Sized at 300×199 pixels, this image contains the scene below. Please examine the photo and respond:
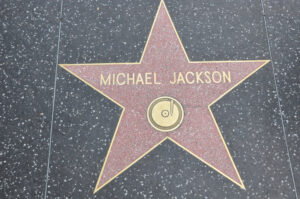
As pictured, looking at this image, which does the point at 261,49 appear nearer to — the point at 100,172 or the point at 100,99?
the point at 100,99

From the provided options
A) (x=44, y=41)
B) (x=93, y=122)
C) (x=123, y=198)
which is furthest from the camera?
(x=44, y=41)

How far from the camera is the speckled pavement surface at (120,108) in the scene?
5.79 ft

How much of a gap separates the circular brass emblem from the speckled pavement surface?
0.13m

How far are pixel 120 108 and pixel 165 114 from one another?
0.32 metres

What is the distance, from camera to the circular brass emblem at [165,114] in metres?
1.83

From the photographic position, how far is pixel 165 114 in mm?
1854

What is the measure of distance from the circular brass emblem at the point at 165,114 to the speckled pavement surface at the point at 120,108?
5.3 inches

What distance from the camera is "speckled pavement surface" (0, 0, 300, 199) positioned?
1.77m

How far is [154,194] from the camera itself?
5.74 ft

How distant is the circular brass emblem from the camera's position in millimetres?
1835

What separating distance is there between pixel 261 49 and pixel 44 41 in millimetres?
1624

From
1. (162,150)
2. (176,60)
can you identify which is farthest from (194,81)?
(162,150)

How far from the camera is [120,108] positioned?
1.89 m

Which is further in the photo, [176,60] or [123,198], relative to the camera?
[176,60]
